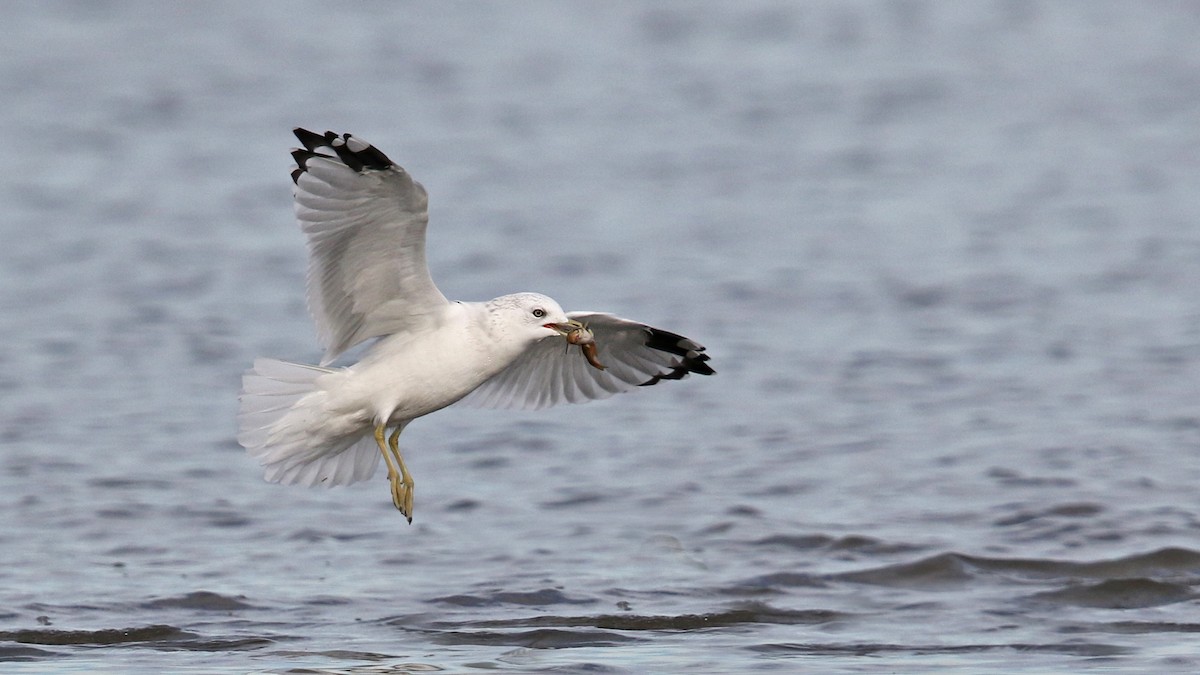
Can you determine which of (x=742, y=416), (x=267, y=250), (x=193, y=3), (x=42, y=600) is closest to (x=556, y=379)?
(x=42, y=600)

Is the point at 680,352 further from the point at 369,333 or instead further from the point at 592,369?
the point at 369,333

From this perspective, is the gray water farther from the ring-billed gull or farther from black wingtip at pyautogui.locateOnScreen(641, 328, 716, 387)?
black wingtip at pyautogui.locateOnScreen(641, 328, 716, 387)

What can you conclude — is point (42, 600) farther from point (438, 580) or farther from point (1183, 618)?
point (1183, 618)

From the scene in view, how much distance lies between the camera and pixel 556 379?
9.34 m

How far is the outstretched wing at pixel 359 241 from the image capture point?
7586 mm

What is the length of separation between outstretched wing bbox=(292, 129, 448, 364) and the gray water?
1.48 m

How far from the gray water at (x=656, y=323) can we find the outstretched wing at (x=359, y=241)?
58.1 inches

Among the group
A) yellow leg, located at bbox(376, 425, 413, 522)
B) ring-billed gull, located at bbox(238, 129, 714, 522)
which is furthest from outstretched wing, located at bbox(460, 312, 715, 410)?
yellow leg, located at bbox(376, 425, 413, 522)

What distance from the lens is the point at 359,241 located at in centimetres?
789

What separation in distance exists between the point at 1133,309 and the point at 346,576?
7889mm

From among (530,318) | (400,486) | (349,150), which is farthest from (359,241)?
(400,486)

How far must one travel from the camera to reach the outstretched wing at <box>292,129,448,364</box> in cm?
759

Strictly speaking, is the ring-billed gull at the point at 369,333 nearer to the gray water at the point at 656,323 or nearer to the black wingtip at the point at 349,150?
the black wingtip at the point at 349,150

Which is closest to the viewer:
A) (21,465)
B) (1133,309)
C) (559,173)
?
(21,465)
